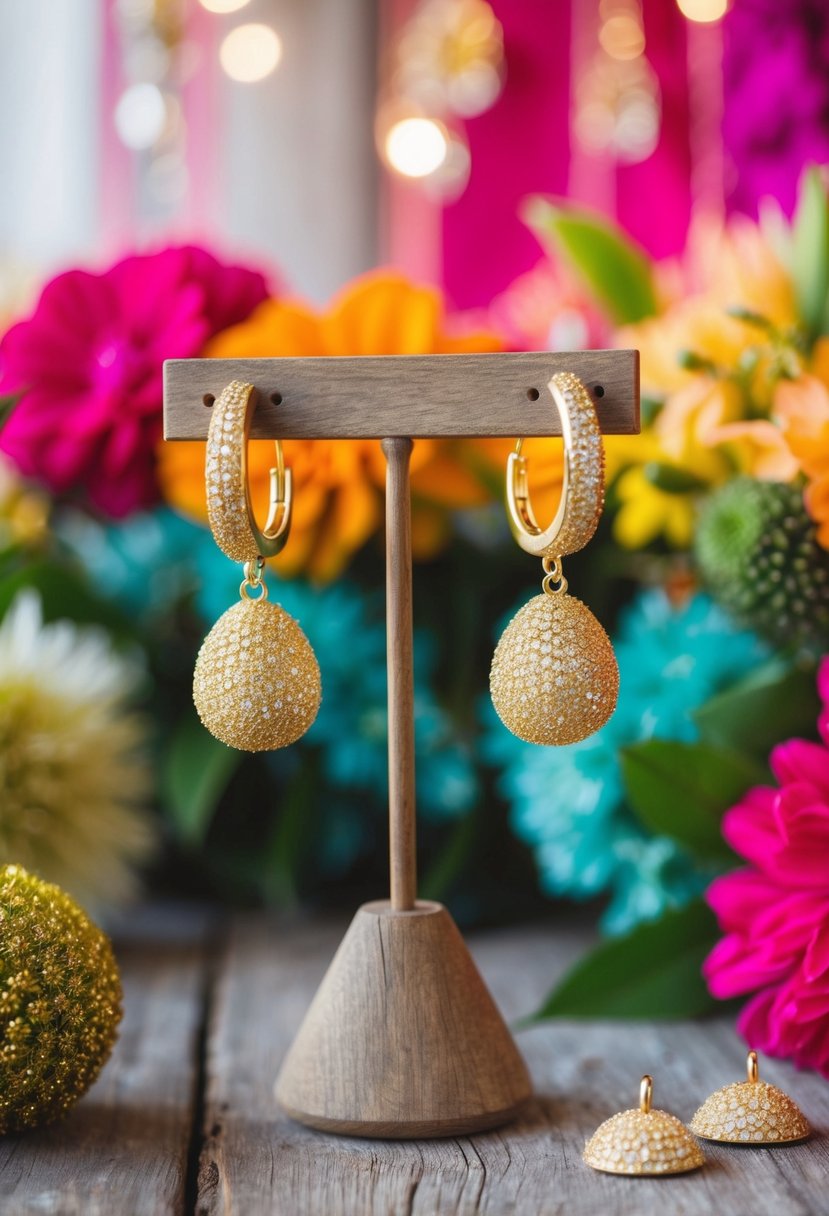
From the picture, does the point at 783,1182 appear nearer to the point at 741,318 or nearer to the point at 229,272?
the point at 741,318

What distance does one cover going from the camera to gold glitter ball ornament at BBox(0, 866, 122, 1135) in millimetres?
389

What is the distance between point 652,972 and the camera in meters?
0.52

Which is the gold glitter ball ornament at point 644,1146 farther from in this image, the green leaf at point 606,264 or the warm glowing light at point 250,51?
the warm glowing light at point 250,51

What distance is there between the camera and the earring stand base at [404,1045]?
407 mm

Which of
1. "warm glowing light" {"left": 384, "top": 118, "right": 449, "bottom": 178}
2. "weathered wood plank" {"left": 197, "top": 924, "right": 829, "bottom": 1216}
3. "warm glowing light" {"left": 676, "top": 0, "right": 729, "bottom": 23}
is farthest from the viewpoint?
"warm glowing light" {"left": 384, "top": 118, "right": 449, "bottom": 178}

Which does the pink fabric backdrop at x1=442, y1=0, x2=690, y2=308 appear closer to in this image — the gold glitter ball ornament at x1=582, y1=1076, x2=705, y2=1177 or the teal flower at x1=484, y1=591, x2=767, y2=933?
the teal flower at x1=484, y1=591, x2=767, y2=933

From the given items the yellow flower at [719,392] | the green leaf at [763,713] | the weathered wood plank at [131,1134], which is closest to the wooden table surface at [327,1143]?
the weathered wood plank at [131,1134]

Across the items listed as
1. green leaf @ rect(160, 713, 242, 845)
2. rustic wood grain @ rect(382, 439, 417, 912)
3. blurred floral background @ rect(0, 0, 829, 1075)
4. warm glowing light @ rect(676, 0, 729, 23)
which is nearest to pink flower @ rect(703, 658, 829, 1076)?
blurred floral background @ rect(0, 0, 829, 1075)

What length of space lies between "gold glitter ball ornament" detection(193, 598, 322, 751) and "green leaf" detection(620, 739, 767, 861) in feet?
0.51

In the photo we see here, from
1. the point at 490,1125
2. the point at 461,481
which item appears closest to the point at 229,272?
the point at 461,481

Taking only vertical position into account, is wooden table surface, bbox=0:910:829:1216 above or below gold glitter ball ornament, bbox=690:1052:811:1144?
below

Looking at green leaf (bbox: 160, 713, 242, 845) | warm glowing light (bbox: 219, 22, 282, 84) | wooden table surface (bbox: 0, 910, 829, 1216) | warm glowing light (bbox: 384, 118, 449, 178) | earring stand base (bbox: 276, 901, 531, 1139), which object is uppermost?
warm glowing light (bbox: 219, 22, 282, 84)

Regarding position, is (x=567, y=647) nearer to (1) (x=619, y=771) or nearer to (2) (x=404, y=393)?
(2) (x=404, y=393)

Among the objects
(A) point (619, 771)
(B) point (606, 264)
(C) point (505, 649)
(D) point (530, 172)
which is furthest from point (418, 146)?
(C) point (505, 649)
